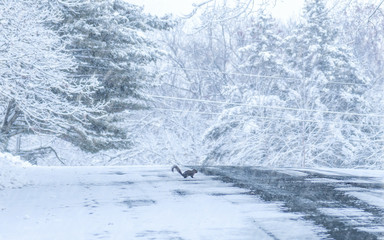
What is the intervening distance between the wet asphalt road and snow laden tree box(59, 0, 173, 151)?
7.32 m

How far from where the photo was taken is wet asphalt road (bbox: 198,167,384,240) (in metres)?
5.79

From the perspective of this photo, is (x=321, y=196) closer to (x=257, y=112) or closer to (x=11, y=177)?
(x=11, y=177)

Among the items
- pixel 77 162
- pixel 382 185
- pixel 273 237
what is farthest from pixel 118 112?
pixel 77 162

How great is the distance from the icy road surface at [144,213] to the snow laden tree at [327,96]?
22.1 meters

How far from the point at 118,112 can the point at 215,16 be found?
10.5 metres

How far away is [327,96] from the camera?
3133cm

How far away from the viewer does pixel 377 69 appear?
34.5 meters

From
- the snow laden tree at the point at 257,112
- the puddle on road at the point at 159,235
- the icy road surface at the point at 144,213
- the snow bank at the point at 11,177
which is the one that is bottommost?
the puddle on road at the point at 159,235

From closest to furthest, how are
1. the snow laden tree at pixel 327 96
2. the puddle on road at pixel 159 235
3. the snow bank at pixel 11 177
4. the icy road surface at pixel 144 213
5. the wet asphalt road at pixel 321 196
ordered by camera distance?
the puddle on road at pixel 159 235 < the icy road surface at pixel 144 213 < the wet asphalt road at pixel 321 196 < the snow bank at pixel 11 177 < the snow laden tree at pixel 327 96

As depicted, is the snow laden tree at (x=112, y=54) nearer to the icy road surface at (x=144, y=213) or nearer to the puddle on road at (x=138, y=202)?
the icy road surface at (x=144, y=213)

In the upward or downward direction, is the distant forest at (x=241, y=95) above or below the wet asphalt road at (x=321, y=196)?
above

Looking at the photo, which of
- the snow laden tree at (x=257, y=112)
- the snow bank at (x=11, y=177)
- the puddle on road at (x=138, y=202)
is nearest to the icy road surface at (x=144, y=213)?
the puddle on road at (x=138, y=202)

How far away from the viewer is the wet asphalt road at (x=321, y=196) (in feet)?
19.0

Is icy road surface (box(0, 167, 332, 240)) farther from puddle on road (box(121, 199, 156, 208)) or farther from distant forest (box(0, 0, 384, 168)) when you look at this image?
distant forest (box(0, 0, 384, 168))
